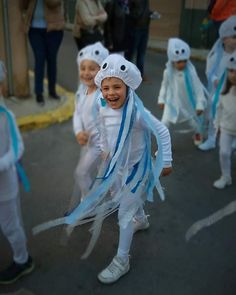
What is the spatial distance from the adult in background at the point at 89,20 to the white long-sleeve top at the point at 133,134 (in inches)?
133

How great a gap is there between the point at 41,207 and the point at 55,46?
107 inches

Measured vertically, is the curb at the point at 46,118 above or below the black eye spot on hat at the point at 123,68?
below

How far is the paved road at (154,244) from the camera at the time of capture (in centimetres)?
276

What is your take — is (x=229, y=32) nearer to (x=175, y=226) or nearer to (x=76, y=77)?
(x=175, y=226)

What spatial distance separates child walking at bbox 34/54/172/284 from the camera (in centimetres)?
234

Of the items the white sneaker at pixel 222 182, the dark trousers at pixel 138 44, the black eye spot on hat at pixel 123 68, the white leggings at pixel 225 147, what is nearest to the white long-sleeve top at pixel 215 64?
the white leggings at pixel 225 147

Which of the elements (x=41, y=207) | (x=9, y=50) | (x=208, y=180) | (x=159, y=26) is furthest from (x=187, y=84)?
(x=159, y=26)

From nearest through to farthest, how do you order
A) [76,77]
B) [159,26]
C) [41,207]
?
[41,207]
[76,77]
[159,26]

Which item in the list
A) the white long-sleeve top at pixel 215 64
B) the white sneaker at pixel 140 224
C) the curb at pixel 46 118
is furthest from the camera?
the curb at pixel 46 118

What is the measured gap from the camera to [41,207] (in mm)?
3594

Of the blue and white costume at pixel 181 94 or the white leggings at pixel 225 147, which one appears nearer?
the white leggings at pixel 225 147

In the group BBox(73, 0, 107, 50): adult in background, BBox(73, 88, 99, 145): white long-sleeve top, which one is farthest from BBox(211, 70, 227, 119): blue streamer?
BBox(73, 0, 107, 50): adult in background

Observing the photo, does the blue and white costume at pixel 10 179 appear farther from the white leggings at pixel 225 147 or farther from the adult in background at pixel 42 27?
the adult in background at pixel 42 27

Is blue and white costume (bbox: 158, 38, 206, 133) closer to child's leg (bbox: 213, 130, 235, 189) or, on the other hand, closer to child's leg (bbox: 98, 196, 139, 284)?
child's leg (bbox: 213, 130, 235, 189)
